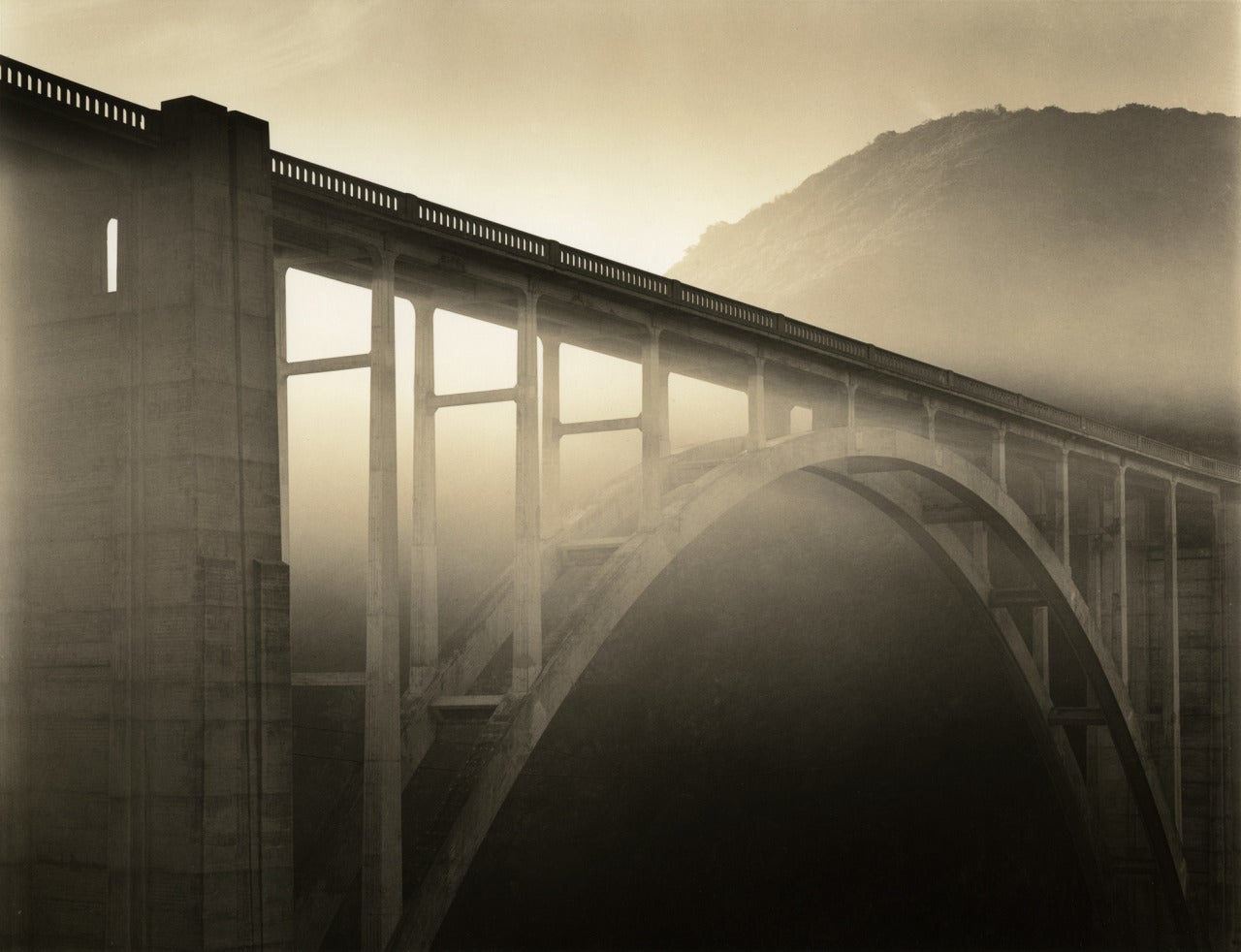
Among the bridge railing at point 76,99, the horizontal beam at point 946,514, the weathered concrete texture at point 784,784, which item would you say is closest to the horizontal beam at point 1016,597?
the horizontal beam at point 946,514

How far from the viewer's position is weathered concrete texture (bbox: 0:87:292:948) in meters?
16.5

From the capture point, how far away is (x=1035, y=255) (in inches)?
4648

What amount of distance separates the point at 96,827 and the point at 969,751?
4604 cm

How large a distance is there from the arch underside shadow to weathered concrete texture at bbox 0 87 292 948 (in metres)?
4.41

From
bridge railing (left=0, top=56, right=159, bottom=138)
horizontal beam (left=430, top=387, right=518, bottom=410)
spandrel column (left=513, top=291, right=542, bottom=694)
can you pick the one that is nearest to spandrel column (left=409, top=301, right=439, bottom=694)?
horizontal beam (left=430, top=387, right=518, bottom=410)

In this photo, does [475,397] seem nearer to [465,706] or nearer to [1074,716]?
[465,706]

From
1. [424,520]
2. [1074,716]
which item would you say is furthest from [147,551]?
[1074,716]

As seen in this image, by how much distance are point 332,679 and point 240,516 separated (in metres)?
3.65

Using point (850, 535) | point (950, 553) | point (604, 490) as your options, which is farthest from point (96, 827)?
point (850, 535)

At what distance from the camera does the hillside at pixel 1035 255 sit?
104438mm

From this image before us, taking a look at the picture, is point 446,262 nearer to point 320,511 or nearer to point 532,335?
point 532,335

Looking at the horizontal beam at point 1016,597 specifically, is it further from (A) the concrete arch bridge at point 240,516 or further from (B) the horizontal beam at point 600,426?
(B) the horizontal beam at point 600,426

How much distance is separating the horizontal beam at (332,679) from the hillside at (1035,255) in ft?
256

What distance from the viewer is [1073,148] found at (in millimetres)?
124438
